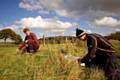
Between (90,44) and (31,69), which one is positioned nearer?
(31,69)

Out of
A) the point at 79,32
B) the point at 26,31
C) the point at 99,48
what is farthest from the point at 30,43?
the point at 99,48

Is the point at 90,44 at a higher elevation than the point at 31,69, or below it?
higher

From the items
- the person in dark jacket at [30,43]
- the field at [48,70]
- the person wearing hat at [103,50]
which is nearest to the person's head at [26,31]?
the person in dark jacket at [30,43]

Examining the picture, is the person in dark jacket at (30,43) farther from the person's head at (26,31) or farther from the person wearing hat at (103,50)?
the person wearing hat at (103,50)

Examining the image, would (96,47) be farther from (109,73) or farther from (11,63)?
(11,63)

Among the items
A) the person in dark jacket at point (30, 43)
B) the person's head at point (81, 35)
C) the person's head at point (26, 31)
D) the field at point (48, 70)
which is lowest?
the field at point (48, 70)

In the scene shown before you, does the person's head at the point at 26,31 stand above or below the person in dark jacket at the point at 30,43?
above

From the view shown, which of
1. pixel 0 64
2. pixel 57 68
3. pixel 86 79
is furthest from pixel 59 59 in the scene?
pixel 0 64

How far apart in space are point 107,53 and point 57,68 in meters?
1.55

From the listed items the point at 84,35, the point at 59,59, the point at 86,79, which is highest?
the point at 84,35

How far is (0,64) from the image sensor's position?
354 inches

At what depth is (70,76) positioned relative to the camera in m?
8.01

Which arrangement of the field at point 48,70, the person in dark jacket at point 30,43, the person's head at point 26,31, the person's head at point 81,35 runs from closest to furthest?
the field at point 48,70 < the person's head at point 81,35 < the person's head at point 26,31 < the person in dark jacket at point 30,43

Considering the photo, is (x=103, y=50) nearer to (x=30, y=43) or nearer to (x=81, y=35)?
(x=81, y=35)
